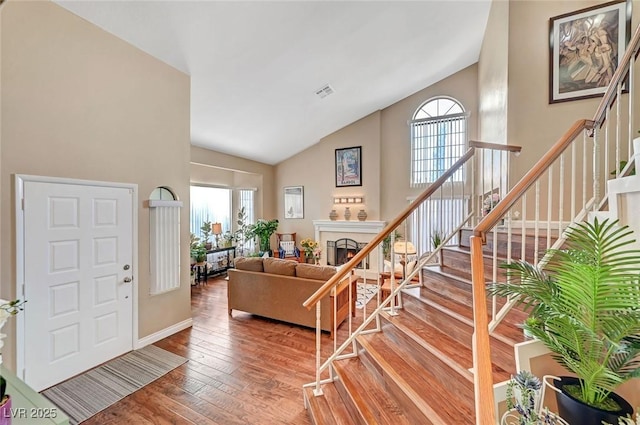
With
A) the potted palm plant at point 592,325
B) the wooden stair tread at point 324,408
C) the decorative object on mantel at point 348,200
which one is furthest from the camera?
the decorative object on mantel at point 348,200

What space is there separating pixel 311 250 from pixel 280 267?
2739 mm

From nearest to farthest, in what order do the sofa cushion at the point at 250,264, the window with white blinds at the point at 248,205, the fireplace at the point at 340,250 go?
the sofa cushion at the point at 250,264 → the fireplace at the point at 340,250 → the window with white blinds at the point at 248,205

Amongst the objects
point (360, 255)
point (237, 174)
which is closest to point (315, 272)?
point (360, 255)

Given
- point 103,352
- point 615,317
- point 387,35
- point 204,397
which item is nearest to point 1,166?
point 103,352

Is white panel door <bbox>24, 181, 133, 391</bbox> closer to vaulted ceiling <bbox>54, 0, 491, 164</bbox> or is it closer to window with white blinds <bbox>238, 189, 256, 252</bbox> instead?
vaulted ceiling <bbox>54, 0, 491, 164</bbox>

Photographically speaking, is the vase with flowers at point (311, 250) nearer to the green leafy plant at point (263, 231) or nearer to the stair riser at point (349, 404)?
the green leafy plant at point (263, 231)

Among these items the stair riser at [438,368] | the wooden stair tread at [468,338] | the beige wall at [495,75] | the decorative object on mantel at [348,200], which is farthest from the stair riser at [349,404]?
the decorative object on mantel at [348,200]

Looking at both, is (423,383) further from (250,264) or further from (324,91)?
(324,91)

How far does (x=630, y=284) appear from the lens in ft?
3.58

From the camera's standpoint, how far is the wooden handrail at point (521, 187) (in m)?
1.46

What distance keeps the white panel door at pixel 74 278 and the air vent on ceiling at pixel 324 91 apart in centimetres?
352

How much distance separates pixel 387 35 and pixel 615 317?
13.9ft

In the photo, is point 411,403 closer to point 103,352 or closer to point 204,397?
point 204,397

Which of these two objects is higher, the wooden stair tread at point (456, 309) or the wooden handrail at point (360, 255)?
the wooden handrail at point (360, 255)
